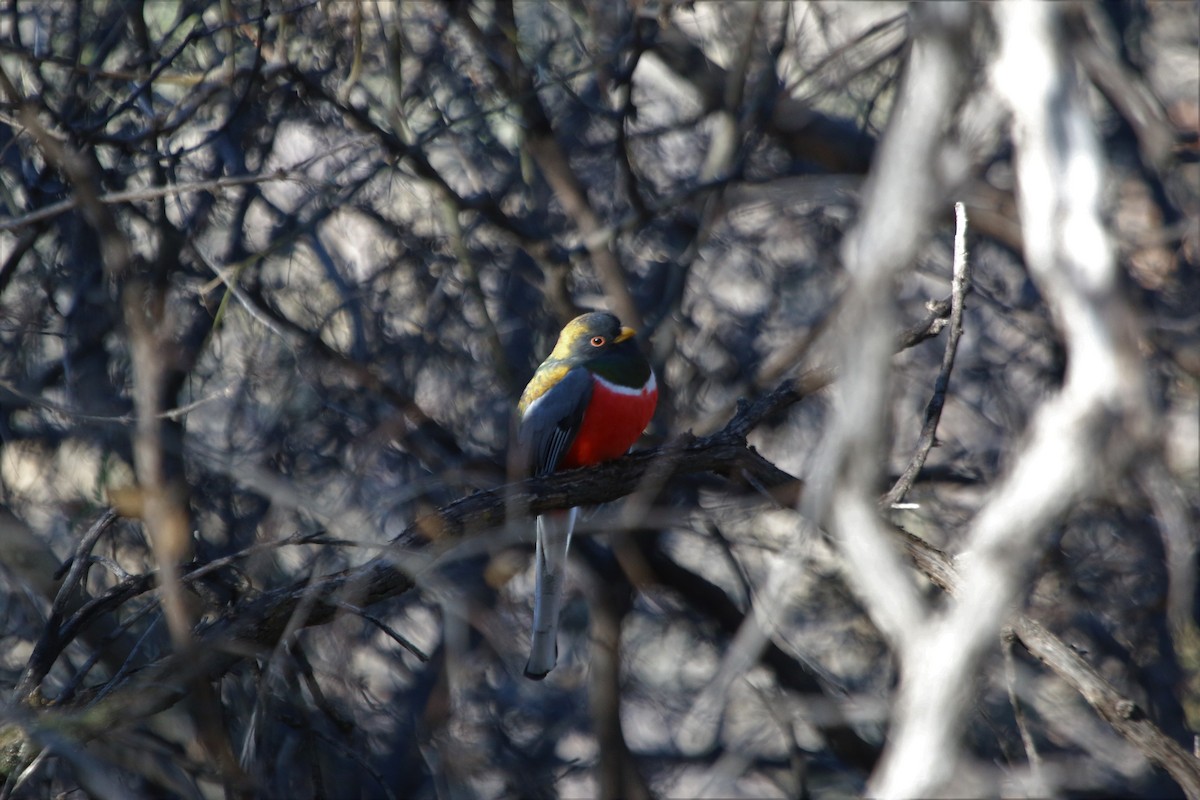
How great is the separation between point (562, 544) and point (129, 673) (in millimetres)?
2349

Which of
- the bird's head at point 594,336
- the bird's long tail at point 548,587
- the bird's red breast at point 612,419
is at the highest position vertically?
the bird's head at point 594,336

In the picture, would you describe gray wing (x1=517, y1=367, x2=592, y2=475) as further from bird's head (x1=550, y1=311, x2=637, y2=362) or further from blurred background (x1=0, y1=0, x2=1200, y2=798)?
blurred background (x1=0, y1=0, x2=1200, y2=798)

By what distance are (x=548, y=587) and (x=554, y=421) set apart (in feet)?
2.32

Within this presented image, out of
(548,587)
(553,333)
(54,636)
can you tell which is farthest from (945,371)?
(553,333)

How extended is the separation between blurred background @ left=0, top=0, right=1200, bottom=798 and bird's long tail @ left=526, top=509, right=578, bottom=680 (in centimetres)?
19

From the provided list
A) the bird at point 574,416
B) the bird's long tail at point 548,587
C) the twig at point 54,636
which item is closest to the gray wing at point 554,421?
the bird at point 574,416

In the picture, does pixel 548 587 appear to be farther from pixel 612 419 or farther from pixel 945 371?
pixel 945 371

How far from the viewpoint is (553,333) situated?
251 inches

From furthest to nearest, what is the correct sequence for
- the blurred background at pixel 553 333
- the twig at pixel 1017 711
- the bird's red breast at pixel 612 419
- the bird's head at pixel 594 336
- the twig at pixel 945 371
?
the blurred background at pixel 553 333, the bird's head at pixel 594 336, the bird's red breast at pixel 612 419, the twig at pixel 945 371, the twig at pixel 1017 711

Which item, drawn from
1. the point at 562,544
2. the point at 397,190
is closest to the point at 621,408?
the point at 562,544

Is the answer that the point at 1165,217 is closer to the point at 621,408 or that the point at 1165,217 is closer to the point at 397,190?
the point at 621,408

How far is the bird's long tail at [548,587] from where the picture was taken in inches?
183

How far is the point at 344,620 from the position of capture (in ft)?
12.7

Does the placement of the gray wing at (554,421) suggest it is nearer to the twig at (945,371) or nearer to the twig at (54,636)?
the twig at (945,371)
